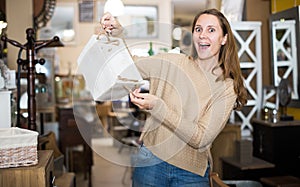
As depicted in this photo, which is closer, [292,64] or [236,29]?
[292,64]

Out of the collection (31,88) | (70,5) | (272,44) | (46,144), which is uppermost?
(70,5)

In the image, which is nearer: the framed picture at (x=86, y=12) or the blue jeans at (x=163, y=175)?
the blue jeans at (x=163, y=175)

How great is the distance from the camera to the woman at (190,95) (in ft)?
4.68

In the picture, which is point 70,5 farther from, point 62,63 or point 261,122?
point 261,122

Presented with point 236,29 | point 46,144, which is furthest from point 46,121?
point 236,29

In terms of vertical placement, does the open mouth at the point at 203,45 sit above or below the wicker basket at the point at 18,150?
above

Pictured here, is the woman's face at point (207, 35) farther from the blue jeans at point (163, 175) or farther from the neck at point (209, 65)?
the blue jeans at point (163, 175)

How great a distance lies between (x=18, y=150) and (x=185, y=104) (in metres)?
0.64

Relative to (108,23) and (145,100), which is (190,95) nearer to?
(145,100)

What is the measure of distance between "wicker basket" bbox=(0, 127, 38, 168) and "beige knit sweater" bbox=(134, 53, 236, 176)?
423 millimetres

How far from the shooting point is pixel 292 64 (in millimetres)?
2943

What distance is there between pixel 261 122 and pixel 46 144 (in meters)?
1.58

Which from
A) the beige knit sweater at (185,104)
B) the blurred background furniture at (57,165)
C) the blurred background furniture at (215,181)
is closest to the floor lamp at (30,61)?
the blurred background furniture at (57,165)

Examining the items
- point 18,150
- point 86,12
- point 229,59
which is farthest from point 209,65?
point 86,12
